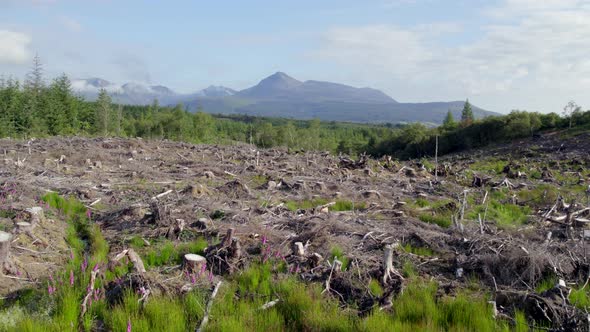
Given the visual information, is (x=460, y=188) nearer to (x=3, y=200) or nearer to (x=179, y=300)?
(x=179, y=300)

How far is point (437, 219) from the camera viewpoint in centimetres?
769

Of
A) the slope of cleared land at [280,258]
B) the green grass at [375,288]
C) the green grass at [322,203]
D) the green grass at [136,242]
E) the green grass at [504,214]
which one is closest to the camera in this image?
the slope of cleared land at [280,258]

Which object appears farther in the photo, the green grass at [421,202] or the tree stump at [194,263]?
the green grass at [421,202]

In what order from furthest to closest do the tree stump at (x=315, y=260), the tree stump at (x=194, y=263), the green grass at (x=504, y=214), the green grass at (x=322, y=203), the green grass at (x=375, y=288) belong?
1. the green grass at (x=322, y=203)
2. the green grass at (x=504, y=214)
3. the tree stump at (x=315, y=260)
4. the tree stump at (x=194, y=263)
5. the green grass at (x=375, y=288)

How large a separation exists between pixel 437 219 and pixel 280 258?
3.73 metres

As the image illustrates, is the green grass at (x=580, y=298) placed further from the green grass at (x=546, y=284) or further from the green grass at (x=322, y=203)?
the green grass at (x=322, y=203)

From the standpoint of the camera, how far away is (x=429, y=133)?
159 ft

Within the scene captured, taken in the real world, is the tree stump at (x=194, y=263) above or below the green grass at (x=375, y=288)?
above

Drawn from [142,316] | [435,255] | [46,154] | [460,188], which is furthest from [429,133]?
[142,316]

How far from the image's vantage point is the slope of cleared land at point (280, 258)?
3799 mm

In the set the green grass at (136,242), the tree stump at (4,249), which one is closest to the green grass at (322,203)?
the green grass at (136,242)

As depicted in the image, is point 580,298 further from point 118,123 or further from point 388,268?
point 118,123

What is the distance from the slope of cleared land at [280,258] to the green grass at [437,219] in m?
0.04

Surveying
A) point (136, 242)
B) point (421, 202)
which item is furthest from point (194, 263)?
point (421, 202)
